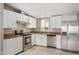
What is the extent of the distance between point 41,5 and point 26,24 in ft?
2.44

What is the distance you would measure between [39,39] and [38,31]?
0.92ft

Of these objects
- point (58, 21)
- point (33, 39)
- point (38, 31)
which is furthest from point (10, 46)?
point (58, 21)

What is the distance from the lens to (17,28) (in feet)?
8.48

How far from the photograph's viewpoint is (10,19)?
2.61 meters

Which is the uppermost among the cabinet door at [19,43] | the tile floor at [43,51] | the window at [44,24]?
the window at [44,24]

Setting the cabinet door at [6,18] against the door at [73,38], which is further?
the door at [73,38]

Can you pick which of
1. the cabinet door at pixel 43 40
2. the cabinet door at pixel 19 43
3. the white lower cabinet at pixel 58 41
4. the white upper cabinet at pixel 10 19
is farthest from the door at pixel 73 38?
the white upper cabinet at pixel 10 19

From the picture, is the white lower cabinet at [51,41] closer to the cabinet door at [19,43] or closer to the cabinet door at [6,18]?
the cabinet door at [19,43]

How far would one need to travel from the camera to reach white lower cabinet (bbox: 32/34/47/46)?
2.72m

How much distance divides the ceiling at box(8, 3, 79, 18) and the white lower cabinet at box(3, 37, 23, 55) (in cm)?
91

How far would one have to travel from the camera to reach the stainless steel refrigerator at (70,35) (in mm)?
2746

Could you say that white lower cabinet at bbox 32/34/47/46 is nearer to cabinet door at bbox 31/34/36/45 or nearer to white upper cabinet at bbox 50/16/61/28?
cabinet door at bbox 31/34/36/45

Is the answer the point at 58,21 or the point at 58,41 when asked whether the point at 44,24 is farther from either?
the point at 58,41
